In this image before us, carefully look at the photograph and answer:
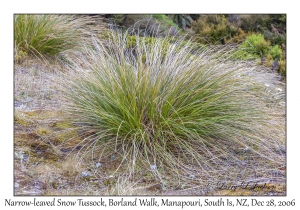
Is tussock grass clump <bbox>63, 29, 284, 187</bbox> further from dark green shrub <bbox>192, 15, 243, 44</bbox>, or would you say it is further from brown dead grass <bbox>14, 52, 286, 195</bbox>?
dark green shrub <bbox>192, 15, 243, 44</bbox>

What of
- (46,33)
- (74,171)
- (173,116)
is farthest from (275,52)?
(74,171)

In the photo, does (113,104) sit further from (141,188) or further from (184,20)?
(184,20)

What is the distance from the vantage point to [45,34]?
18.3 ft

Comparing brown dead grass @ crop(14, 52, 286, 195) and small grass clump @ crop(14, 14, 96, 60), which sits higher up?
small grass clump @ crop(14, 14, 96, 60)

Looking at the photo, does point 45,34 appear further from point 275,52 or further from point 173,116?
point 275,52

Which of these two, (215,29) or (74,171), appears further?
(215,29)

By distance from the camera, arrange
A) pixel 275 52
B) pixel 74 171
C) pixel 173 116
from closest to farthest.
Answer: pixel 74 171 → pixel 173 116 → pixel 275 52

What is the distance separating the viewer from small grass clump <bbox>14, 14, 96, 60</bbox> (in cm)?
547

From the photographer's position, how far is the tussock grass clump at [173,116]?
11.2ft

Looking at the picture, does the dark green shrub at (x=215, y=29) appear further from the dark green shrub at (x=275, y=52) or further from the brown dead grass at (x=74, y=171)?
the brown dead grass at (x=74, y=171)

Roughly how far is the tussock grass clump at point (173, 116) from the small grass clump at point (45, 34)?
196cm

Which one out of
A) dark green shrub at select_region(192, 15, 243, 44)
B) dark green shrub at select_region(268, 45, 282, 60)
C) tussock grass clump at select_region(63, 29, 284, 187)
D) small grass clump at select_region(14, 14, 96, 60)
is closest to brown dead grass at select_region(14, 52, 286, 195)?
tussock grass clump at select_region(63, 29, 284, 187)

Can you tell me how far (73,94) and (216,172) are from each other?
5.04ft

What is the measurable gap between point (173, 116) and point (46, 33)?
2.86 m
